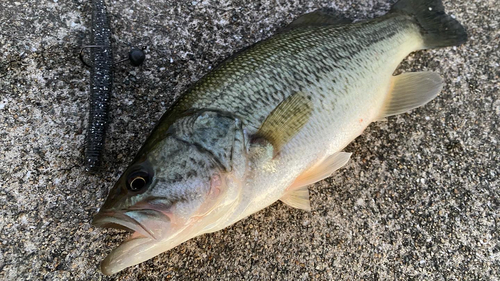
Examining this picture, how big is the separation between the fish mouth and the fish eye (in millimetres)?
108

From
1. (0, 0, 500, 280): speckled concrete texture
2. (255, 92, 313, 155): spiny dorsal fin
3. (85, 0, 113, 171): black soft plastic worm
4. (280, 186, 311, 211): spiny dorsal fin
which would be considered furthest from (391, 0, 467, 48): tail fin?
Answer: (85, 0, 113, 171): black soft plastic worm

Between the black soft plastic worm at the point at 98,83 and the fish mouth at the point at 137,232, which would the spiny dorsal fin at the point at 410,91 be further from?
the black soft plastic worm at the point at 98,83

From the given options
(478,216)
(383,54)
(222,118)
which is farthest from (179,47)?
(478,216)

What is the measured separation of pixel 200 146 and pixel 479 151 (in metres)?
1.95

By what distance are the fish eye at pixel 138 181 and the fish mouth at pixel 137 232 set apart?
108 mm

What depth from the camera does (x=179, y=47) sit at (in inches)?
85.2

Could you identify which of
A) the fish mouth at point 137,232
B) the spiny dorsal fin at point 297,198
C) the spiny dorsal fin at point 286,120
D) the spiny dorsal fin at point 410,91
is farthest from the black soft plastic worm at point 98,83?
the spiny dorsal fin at point 410,91

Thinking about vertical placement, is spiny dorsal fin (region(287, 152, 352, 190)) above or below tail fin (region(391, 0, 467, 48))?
below

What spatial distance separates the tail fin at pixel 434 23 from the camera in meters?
2.23

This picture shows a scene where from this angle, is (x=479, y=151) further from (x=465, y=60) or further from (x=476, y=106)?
(x=465, y=60)

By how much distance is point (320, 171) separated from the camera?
1.65m

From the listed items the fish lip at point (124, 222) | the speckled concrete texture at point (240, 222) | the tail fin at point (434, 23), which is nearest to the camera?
the fish lip at point (124, 222)

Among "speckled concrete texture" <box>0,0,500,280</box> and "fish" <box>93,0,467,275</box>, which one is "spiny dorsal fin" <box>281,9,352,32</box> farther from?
"speckled concrete texture" <box>0,0,500,280</box>

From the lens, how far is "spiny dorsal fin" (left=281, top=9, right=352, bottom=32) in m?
2.10
